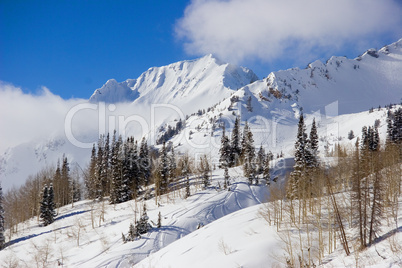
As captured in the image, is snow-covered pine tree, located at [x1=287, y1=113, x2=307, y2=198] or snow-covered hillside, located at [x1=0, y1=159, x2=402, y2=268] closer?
snow-covered hillside, located at [x1=0, y1=159, x2=402, y2=268]

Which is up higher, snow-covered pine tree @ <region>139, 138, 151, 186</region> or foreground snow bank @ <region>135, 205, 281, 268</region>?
snow-covered pine tree @ <region>139, 138, 151, 186</region>

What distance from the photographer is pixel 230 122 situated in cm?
18112

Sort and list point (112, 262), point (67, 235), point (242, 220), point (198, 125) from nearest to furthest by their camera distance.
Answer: point (112, 262), point (242, 220), point (67, 235), point (198, 125)

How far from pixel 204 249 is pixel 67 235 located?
2774 cm

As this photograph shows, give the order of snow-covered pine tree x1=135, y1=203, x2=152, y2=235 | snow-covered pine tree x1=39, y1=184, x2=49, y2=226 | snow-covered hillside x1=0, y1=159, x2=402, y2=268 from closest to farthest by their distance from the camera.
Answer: snow-covered hillside x1=0, y1=159, x2=402, y2=268 → snow-covered pine tree x1=135, y1=203, x2=152, y2=235 → snow-covered pine tree x1=39, y1=184, x2=49, y2=226

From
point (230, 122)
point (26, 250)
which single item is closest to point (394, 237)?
point (26, 250)

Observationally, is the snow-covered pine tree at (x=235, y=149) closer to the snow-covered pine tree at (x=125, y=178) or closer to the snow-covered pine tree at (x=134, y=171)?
the snow-covered pine tree at (x=134, y=171)

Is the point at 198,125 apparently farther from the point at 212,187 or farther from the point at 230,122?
the point at 212,187

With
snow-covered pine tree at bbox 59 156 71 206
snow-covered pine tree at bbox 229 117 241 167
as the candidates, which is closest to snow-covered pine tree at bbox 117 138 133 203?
snow-covered pine tree at bbox 59 156 71 206


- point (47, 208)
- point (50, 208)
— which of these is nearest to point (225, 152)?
point (50, 208)

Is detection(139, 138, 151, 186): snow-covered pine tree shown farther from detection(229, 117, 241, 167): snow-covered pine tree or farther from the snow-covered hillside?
detection(229, 117, 241, 167): snow-covered pine tree

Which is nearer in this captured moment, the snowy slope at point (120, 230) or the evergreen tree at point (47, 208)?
the snowy slope at point (120, 230)

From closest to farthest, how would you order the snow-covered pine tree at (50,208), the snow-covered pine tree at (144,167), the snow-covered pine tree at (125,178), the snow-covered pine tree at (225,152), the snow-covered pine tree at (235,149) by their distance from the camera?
the snow-covered pine tree at (50,208)
the snow-covered pine tree at (125,178)
the snow-covered pine tree at (144,167)
the snow-covered pine tree at (225,152)
the snow-covered pine tree at (235,149)

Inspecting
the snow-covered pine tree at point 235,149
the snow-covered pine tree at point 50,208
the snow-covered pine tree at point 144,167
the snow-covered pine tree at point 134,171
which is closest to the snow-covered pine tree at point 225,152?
the snow-covered pine tree at point 235,149
